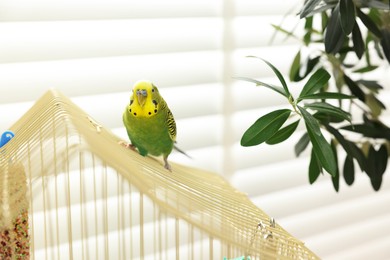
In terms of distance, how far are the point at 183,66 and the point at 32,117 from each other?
0.57 metres

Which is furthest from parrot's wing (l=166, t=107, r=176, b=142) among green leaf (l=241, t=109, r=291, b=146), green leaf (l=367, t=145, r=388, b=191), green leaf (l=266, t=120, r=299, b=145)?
green leaf (l=367, t=145, r=388, b=191)

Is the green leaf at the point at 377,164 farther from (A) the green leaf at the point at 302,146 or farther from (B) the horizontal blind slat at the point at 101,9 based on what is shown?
(B) the horizontal blind slat at the point at 101,9

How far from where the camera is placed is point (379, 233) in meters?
1.94

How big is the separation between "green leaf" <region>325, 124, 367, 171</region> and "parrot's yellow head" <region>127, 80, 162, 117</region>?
18.4 inches

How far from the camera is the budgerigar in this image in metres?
0.93

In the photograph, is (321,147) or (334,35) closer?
(321,147)

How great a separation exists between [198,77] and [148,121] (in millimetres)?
543

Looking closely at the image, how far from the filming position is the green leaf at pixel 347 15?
1.13 metres

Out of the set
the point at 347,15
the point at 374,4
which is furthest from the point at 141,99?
the point at 374,4

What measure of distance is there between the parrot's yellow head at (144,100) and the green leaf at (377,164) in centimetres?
65

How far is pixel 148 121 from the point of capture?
0.94 meters

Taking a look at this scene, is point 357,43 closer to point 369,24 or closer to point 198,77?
point 369,24

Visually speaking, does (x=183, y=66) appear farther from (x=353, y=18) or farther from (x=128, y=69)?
(x=353, y=18)

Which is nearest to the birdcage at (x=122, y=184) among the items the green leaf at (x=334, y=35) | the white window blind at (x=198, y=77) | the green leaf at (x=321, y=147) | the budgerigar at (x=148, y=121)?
the budgerigar at (x=148, y=121)
